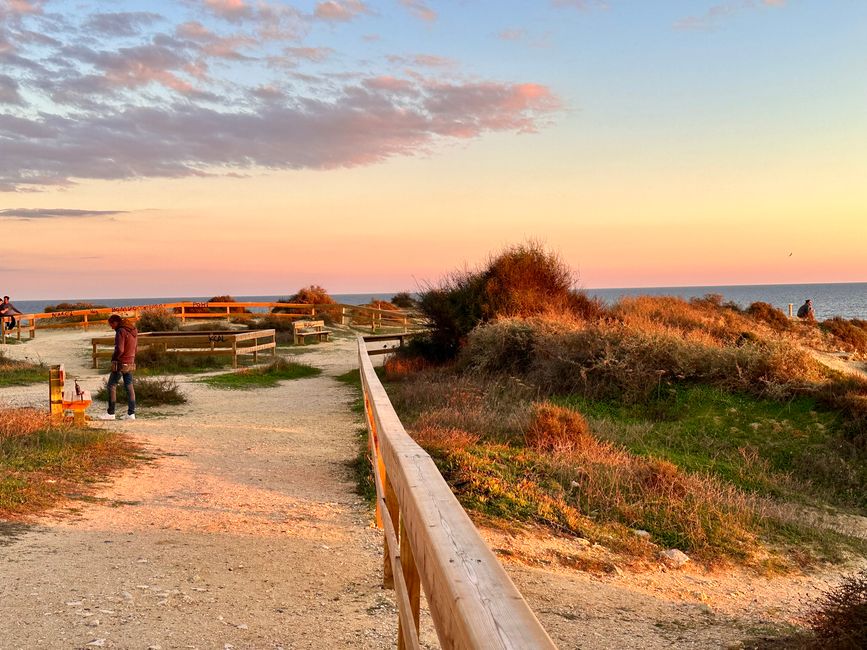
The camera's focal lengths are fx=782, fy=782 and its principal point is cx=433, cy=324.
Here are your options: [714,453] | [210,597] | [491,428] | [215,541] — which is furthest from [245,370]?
[210,597]

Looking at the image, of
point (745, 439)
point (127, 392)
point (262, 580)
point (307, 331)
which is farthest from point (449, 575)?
point (307, 331)

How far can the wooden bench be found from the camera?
28547 mm

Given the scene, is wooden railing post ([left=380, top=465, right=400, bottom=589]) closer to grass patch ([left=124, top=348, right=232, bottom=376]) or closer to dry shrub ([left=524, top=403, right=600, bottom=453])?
dry shrub ([left=524, top=403, right=600, bottom=453])

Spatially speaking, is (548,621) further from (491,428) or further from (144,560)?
(491,428)

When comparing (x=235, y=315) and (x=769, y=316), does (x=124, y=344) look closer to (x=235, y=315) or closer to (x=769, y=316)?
(x=769, y=316)

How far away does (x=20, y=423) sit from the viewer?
926cm

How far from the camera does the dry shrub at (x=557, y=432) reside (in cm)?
955

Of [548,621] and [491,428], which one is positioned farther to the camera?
[491,428]

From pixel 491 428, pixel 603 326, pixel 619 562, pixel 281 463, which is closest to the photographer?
pixel 619 562

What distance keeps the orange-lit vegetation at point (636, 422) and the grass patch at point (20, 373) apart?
26.4 ft

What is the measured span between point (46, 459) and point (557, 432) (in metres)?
5.83

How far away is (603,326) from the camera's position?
48.6ft

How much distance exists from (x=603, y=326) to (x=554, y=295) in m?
5.60

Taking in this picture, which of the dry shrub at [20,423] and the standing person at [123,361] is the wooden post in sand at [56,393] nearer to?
the dry shrub at [20,423]
